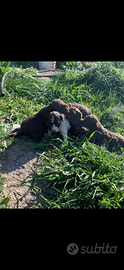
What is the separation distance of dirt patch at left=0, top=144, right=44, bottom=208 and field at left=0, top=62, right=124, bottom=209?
10 cm

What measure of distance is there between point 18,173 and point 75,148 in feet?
3.17

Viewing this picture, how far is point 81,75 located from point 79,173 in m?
4.10

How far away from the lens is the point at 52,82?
18.4 ft

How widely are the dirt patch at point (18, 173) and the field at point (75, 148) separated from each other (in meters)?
0.10

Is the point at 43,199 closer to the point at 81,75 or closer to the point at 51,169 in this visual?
the point at 51,169

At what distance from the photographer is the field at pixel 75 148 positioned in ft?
8.12

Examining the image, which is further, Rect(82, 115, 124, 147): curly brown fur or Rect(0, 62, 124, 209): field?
Rect(82, 115, 124, 147): curly brown fur

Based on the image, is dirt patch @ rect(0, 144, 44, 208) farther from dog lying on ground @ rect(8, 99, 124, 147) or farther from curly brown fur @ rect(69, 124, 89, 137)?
curly brown fur @ rect(69, 124, 89, 137)

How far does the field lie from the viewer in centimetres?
248

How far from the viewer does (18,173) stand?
114 inches
